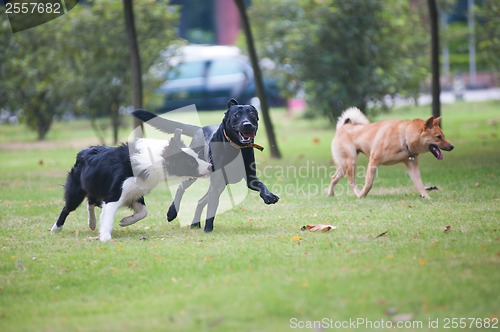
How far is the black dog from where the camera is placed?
8.59 meters

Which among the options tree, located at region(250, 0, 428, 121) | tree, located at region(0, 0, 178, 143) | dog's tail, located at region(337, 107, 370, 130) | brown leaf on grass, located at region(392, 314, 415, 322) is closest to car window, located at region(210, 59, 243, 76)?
tree, located at region(0, 0, 178, 143)

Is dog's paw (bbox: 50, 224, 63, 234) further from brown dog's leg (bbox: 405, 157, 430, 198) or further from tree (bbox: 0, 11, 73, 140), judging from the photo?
tree (bbox: 0, 11, 73, 140)

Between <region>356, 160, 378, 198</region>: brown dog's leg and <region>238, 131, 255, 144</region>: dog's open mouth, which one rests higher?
<region>238, 131, 255, 144</region>: dog's open mouth

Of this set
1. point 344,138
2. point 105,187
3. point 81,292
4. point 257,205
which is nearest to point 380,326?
point 81,292

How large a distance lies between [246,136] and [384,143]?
135 inches

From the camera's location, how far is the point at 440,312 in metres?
5.50

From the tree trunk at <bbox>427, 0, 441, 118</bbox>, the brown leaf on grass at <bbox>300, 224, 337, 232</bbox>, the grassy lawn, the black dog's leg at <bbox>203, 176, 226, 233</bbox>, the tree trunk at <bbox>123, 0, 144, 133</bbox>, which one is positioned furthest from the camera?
the tree trunk at <bbox>427, 0, 441, 118</bbox>

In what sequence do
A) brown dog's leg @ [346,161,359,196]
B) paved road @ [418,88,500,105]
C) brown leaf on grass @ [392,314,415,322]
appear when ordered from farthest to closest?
paved road @ [418,88,500,105] → brown dog's leg @ [346,161,359,196] → brown leaf on grass @ [392,314,415,322]

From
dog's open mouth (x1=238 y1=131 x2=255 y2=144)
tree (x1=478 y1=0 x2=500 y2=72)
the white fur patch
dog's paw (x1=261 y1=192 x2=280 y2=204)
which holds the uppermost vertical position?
dog's open mouth (x1=238 y1=131 x2=255 y2=144)

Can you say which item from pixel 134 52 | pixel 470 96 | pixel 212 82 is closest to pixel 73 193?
pixel 134 52

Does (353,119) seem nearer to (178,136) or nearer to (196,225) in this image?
(196,225)

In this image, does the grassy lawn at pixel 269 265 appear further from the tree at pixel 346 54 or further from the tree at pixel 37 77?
the tree at pixel 37 77

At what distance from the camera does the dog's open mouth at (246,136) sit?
855 cm

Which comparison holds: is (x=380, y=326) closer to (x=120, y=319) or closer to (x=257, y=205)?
(x=120, y=319)
